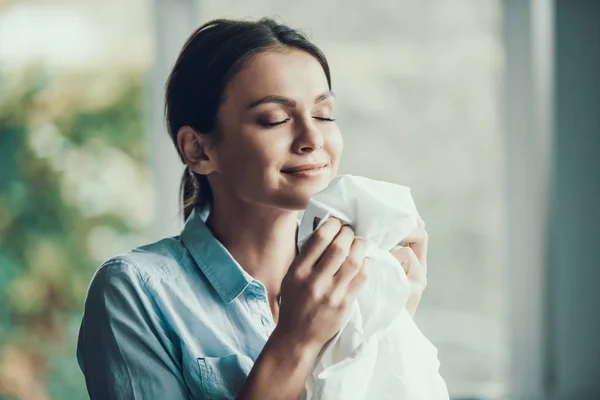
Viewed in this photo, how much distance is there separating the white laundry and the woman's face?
0.26 feet

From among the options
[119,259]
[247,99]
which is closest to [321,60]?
[247,99]

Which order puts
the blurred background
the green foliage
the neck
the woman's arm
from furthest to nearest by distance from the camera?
the green foliage
the blurred background
the neck
the woman's arm

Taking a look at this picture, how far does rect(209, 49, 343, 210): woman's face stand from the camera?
1234mm

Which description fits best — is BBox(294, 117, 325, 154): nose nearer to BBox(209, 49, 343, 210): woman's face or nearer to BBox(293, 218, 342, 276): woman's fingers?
BBox(209, 49, 343, 210): woman's face

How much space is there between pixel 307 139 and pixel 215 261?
0.27 metres

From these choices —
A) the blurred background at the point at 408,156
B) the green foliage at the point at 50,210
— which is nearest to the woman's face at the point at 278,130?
the blurred background at the point at 408,156

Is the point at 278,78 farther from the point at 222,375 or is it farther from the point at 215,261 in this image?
the point at 222,375

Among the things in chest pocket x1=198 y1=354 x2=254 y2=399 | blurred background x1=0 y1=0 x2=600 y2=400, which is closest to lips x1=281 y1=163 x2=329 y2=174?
chest pocket x1=198 y1=354 x2=254 y2=399

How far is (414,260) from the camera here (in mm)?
1280

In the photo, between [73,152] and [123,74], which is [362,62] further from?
[73,152]

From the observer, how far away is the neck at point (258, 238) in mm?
1341

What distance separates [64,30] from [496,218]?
1584 millimetres

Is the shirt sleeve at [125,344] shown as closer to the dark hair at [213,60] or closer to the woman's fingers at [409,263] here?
the dark hair at [213,60]

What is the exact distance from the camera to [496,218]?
251 centimetres
